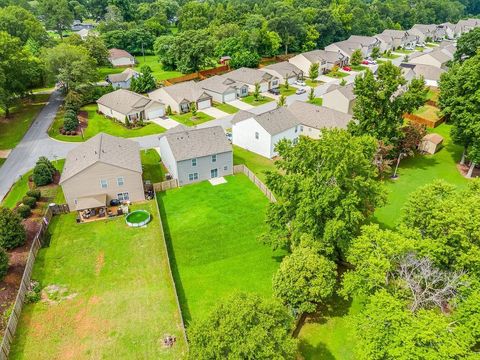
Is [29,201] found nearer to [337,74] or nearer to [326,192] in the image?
[326,192]

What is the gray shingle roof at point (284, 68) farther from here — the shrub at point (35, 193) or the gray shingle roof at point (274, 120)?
the shrub at point (35, 193)

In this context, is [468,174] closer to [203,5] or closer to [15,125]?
[15,125]

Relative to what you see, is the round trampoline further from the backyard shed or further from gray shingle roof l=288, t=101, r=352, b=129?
the backyard shed

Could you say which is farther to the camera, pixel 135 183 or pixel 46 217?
pixel 135 183

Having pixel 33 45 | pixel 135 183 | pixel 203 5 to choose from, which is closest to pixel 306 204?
pixel 135 183

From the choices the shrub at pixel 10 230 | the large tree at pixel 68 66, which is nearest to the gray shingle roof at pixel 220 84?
the large tree at pixel 68 66

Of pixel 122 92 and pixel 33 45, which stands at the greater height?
pixel 33 45

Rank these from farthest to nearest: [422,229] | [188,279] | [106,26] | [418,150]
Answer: [106,26], [418,150], [188,279], [422,229]

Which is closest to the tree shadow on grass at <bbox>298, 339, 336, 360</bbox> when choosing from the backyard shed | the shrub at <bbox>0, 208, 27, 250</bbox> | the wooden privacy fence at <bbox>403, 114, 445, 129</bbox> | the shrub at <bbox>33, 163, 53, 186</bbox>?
the shrub at <bbox>0, 208, 27, 250</bbox>
